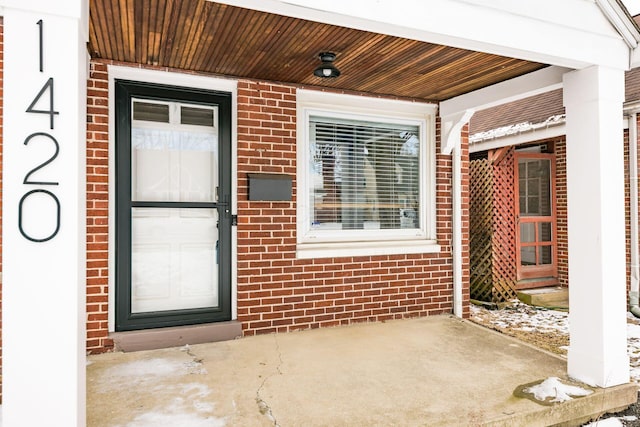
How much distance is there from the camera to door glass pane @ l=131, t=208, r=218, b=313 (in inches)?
149

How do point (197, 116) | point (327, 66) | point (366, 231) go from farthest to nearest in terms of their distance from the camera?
1. point (366, 231)
2. point (197, 116)
3. point (327, 66)

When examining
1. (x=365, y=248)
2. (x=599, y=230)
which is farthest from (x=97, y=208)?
(x=599, y=230)

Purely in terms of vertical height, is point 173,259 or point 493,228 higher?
point 493,228

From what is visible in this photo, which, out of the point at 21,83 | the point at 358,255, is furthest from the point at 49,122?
the point at 358,255

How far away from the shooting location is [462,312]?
498 cm

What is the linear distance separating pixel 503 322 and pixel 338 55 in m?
4.03

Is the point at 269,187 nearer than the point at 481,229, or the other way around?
the point at 269,187

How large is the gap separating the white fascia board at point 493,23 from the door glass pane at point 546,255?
4.92 metres

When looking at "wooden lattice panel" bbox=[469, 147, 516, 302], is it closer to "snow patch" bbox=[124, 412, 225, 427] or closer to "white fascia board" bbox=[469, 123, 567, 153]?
"white fascia board" bbox=[469, 123, 567, 153]

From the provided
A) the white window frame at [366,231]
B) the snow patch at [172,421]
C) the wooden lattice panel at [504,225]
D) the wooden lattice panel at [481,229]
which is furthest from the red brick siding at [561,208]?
the snow patch at [172,421]

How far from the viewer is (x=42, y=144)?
1728 millimetres

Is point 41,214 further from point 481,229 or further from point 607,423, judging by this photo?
point 481,229

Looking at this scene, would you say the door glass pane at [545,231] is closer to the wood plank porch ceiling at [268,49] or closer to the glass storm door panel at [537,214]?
the glass storm door panel at [537,214]

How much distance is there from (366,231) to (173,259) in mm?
2048
